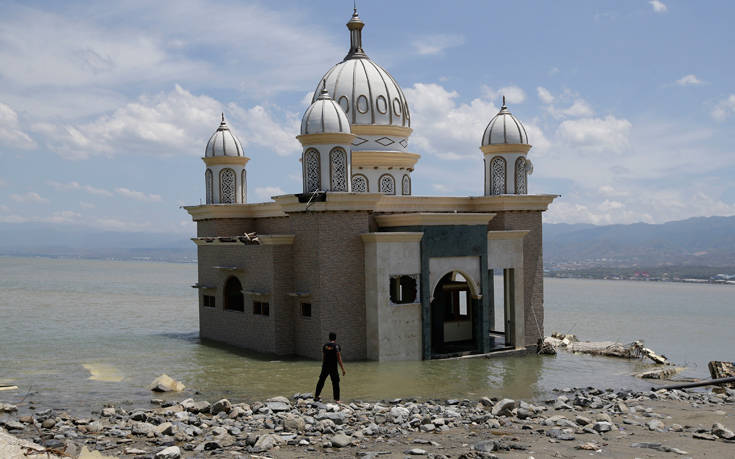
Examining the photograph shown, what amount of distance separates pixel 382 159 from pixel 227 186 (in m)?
6.25

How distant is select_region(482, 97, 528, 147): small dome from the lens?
81.3 feet

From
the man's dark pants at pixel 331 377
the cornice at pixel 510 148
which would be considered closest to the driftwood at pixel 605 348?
the cornice at pixel 510 148

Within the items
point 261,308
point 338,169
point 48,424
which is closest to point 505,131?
point 338,169

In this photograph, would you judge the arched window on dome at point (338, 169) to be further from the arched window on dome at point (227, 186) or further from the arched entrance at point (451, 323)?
the arched window on dome at point (227, 186)

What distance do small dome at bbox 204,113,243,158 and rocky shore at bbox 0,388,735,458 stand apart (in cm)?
1346

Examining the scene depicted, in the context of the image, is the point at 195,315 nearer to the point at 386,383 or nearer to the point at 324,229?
the point at 324,229

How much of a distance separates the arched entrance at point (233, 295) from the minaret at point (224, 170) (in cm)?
318

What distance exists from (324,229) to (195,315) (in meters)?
18.6

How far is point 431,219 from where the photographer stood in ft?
69.9

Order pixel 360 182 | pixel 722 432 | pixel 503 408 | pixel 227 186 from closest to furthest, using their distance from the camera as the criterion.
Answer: pixel 722 432 → pixel 503 408 → pixel 360 182 → pixel 227 186


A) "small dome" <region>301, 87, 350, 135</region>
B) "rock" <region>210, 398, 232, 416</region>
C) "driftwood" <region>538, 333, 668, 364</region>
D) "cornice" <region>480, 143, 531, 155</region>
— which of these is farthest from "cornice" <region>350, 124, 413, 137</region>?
"rock" <region>210, 398, 232, 416</region>

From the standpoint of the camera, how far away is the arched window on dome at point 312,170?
2158 centimetres

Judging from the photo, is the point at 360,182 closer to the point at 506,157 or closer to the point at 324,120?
the point at 324,120

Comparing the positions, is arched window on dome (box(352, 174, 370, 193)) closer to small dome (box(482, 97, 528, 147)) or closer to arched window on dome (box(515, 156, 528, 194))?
small dome (box(482, 97, 528, 147))
